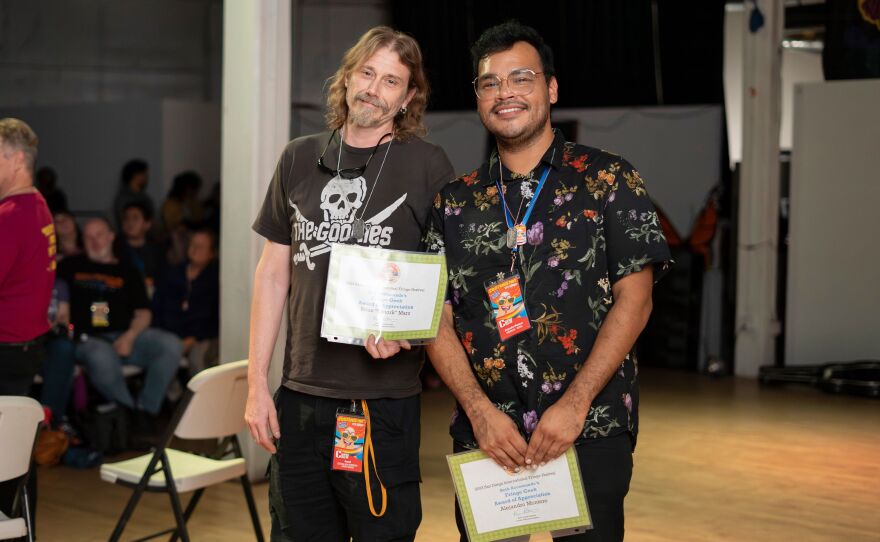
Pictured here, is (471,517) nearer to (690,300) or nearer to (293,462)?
(293,462)

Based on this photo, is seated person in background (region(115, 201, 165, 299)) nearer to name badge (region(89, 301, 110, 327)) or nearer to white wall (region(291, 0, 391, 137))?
name badge (region(89, 301, 110, 327))

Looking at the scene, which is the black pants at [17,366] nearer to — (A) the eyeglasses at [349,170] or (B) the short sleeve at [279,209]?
(B) the short sleeve at [279,209]

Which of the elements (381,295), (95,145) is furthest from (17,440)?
(95,145)

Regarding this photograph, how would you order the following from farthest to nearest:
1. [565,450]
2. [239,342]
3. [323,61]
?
[323,61] < [239,342] < [565,450]

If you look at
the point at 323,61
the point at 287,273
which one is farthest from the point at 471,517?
the point at 323,61

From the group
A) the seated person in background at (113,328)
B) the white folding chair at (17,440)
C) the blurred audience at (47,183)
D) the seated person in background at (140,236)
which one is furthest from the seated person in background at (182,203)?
the white folding chair at (17,440)

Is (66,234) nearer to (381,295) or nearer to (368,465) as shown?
(368,465)

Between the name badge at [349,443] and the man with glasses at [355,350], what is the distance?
0.05 ft

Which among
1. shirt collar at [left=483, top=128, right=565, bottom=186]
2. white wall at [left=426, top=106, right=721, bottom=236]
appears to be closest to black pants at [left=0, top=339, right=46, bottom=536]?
shirt collar at [left=483, top=128, right=565, bottom=186]

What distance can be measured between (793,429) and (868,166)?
306cm

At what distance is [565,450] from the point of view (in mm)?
2191

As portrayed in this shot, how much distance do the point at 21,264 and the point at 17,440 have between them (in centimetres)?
121

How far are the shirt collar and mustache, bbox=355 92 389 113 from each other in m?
0.30

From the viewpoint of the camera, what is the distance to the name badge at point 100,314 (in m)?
6.00
